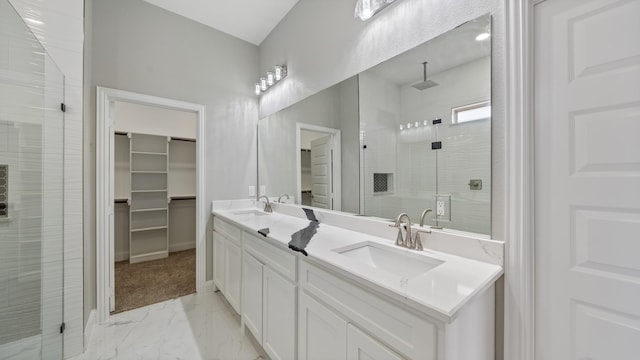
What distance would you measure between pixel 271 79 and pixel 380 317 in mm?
2519

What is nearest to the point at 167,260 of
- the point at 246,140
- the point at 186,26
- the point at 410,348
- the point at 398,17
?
the point at 246,140

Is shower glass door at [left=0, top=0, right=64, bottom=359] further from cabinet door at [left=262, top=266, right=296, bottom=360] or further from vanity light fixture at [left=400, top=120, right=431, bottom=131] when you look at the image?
vanity light fixture at [left=400, top=120, right=431, bottom=131]

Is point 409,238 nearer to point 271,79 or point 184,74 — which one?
point 271,79

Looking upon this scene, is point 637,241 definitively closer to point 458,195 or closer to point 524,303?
point 524,303

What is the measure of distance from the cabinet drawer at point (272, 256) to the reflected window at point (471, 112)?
3.63 ft

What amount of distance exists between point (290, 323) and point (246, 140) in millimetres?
2186

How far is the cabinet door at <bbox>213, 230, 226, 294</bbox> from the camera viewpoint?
93.9 inches

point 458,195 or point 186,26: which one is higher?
point 186,26

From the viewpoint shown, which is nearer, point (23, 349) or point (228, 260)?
point (23, 349)

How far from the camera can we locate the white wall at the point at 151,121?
11.6ft

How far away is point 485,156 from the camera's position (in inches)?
43.1

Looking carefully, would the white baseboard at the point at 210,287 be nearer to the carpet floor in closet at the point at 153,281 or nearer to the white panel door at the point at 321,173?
the carpet floor in closet at the point at 153,281

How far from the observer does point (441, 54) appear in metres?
1.26

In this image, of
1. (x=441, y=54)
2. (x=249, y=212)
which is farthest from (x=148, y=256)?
(x=441, y=54)
